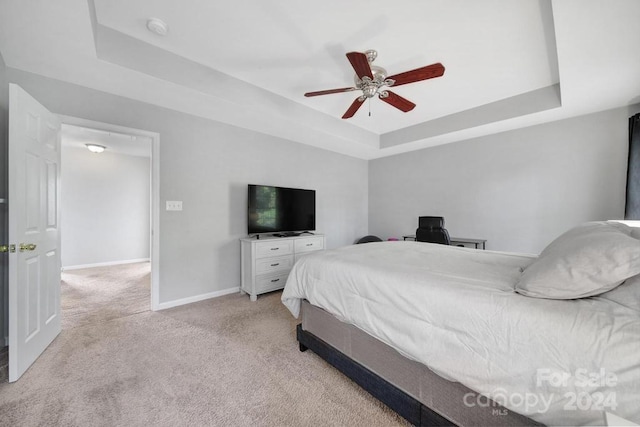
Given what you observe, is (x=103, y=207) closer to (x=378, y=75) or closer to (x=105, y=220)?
(x=105, y=220)

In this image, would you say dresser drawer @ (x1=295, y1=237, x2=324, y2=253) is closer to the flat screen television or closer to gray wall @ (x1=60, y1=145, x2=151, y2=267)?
the flat screen television

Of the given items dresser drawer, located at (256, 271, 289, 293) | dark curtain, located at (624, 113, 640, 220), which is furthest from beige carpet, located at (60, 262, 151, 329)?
dark curtain, located at (624, 113, 640, 220)

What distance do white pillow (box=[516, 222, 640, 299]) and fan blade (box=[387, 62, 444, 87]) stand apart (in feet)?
4.98

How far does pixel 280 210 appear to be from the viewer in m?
3.83

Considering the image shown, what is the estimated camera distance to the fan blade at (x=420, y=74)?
6.28 ft

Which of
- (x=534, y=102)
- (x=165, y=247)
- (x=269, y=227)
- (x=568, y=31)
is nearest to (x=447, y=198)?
(x=534, y=102)

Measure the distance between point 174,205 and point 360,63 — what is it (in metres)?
2.64

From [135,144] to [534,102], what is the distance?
6470 millimetres

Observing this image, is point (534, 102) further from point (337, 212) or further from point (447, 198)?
point (337, 212)

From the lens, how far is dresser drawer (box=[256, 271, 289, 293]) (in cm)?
331

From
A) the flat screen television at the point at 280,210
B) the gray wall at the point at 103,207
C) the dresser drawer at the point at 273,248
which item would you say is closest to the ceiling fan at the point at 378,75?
the flat screen television at the point at 280,210

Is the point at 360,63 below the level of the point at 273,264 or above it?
above

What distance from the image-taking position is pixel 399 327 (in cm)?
130

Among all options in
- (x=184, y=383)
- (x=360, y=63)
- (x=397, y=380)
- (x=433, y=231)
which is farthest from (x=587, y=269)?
(x=433, y=231)
